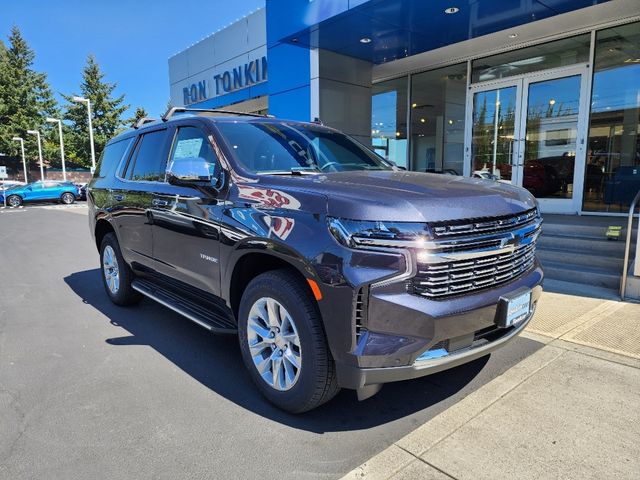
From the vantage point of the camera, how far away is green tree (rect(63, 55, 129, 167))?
5012 cm

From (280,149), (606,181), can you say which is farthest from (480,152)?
(280,149)

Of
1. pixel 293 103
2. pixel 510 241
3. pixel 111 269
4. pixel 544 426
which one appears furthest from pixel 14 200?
pixel 544 426

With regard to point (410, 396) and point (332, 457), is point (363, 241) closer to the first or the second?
point (332, 457)

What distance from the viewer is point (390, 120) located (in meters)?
12.9

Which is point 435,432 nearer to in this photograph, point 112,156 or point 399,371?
point 399,371

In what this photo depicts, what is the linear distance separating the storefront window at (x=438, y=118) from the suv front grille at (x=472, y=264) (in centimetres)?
836

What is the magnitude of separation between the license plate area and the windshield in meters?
1.57

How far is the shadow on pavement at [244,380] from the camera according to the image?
282 cm

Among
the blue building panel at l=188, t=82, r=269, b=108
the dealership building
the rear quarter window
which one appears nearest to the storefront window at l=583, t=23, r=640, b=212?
the dealership building

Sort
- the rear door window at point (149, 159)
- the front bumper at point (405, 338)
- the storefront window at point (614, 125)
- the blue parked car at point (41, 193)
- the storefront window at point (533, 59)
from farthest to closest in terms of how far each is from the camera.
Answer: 1. the blue parked car at point (41, 193)
2. the storefront window at point (533, 59)
3. the storefront window at point (614, 125)
4. the rear door window at point (149, 159)
5. the front bumper at point (405, 338)

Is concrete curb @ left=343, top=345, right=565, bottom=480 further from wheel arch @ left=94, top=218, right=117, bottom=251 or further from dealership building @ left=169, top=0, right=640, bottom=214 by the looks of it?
dealership building @ left=169, top=0, right=640, bottom=214

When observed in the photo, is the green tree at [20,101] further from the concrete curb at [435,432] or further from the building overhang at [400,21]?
the concrete curb at [435,432]

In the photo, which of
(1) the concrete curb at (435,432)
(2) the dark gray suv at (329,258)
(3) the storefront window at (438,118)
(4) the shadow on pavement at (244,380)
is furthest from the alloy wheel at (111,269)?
(3) the storefront window at (438,118)

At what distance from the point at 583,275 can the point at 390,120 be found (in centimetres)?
830
